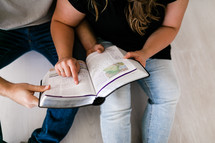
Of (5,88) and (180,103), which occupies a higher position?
(5,88)

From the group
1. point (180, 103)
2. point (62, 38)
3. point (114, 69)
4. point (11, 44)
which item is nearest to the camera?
point (114, 69)

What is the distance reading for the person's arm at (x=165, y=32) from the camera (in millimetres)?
659

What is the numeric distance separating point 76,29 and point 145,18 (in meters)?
0.30

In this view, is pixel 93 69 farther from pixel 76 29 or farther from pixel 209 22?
pixel 209 22

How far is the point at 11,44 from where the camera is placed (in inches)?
31.4

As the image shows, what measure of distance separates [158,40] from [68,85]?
1.31 feet

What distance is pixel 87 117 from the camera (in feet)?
3.04

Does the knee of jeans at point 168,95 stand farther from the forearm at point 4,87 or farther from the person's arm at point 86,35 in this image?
the forearm at point 4,87

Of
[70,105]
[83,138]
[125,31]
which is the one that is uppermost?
[125,31]

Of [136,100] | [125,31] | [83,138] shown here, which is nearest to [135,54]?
[125,31]

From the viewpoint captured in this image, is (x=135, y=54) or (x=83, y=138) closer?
(x=135, y=54)

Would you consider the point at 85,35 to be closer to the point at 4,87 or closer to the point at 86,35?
the point at 86,35

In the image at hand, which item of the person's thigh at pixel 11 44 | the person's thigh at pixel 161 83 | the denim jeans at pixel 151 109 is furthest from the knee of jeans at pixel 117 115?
the person's thigh at pixel 11 44

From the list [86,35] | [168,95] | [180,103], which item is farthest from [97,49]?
[180,103]
